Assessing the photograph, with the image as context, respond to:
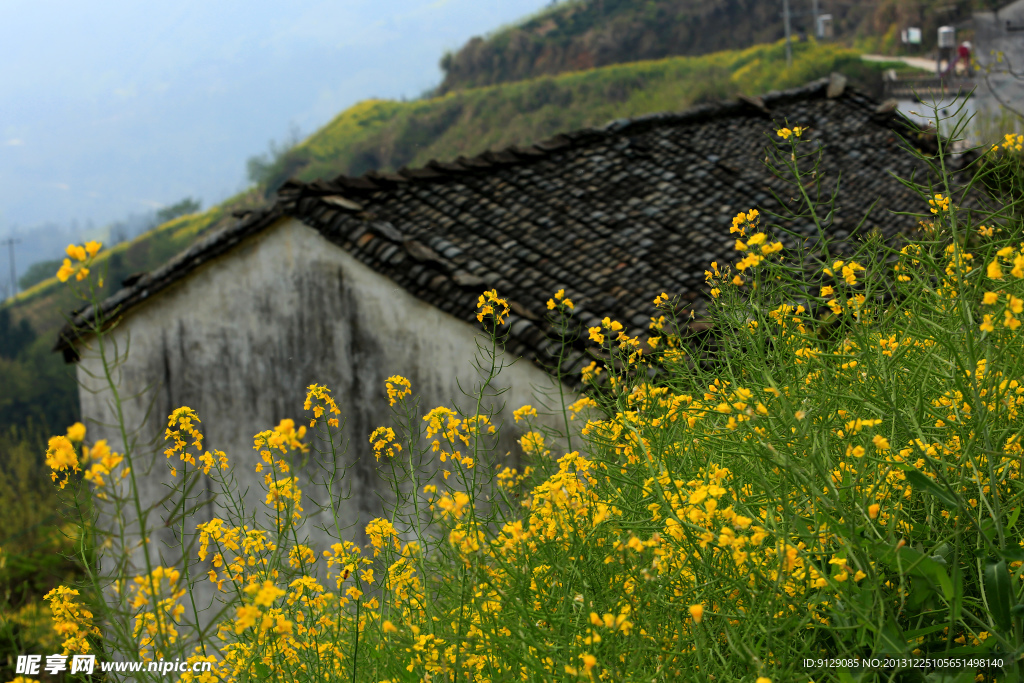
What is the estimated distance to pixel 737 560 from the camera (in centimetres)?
158

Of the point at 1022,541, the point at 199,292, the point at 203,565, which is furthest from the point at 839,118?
the point at 1022,541

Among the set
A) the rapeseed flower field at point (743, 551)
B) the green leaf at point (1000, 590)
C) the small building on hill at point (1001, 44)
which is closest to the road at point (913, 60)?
the small building on hill at point (1001, 44)

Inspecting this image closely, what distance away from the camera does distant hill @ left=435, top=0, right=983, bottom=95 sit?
53.8m

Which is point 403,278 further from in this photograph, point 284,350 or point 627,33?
point 627,33

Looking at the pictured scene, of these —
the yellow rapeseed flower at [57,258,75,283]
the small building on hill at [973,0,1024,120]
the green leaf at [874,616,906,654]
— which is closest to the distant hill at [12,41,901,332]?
the small building on hill at [973,0,1024,120]

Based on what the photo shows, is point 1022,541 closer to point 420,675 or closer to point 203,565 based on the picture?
point 420,675

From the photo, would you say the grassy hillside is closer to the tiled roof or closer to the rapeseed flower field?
the tiled roof

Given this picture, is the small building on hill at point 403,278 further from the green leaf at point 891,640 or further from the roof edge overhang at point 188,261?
the green leaf at point 891,640

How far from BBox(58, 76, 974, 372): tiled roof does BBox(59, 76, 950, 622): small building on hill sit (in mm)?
25

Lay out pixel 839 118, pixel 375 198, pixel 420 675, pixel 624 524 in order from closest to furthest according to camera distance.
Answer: pixel 624 524 < pixel 420 675 < pixel 375 198 < pixel 839 118

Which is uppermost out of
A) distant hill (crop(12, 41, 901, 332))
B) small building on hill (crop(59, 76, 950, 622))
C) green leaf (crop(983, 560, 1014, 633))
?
green leaf (crop(983, 560, 1014, 633))

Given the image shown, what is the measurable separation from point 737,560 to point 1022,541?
720 millimetres

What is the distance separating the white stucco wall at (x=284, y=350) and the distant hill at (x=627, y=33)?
46392mm

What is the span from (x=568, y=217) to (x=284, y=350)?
3.43 meters
